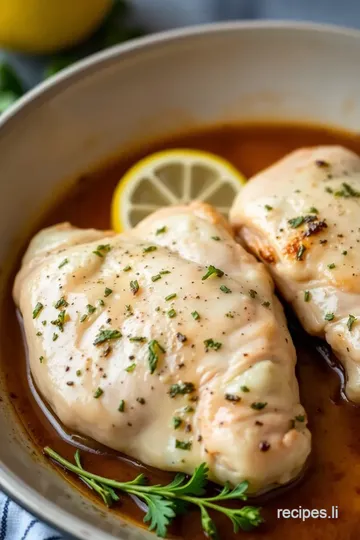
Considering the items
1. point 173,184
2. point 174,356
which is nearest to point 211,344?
point 174,356

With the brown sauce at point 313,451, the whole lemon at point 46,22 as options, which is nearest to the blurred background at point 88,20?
the whole lemon at point 46,22

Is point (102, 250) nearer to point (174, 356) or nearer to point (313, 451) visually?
point (174, 356)

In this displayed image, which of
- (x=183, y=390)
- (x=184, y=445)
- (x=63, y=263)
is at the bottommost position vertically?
(x=184, y=445)

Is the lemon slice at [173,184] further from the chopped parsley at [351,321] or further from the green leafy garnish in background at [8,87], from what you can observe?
the chopped parsley at [351,321]

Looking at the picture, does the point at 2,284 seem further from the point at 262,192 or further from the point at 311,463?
the point at 311,463

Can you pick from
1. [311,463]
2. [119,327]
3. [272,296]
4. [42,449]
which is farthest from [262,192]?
[42,449]

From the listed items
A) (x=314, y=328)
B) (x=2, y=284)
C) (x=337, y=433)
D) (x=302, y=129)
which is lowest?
(x=337, y=433)

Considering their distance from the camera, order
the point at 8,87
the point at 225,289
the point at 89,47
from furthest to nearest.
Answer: the point at 89,47
the point at 8,87
the point at 225,289
